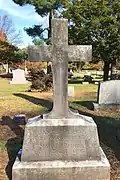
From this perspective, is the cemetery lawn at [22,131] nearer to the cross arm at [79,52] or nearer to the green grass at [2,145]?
the green grass at [2,145]

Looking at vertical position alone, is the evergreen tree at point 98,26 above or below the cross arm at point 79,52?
above

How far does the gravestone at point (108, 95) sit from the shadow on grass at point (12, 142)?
3.53m

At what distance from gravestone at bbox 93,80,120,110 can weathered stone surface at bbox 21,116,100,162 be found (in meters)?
6.95

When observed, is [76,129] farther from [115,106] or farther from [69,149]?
[115,106]

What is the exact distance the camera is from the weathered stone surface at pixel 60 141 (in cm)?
490

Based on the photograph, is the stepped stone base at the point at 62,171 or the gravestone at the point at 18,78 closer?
the stepped stone base at the point at 62,171

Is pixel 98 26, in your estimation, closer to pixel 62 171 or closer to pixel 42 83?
pixel 42 83

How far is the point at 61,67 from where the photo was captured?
510cm

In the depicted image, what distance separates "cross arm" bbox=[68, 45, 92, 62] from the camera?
5.16m

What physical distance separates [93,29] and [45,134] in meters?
24.6

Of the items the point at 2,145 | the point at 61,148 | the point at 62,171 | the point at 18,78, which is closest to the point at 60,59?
the point at 61,148

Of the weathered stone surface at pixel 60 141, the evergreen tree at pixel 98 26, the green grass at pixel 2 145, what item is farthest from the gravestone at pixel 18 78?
the weathered stone surface at pixel 60 141

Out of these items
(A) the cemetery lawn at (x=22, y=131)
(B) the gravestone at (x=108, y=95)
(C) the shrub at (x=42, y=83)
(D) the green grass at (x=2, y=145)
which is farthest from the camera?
(C) the shrub at (x=42, y=83)

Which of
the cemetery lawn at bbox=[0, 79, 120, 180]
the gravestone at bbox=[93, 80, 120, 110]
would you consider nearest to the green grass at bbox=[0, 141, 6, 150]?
the cemetery lawn at bbox=[0, 79, 120, 180]
